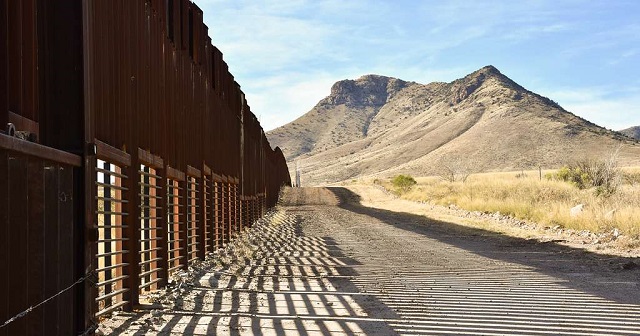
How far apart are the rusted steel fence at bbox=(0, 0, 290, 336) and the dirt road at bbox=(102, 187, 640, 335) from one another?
3.37ft

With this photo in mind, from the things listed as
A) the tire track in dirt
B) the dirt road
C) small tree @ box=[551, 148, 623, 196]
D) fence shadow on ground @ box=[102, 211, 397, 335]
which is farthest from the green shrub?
fence shadow on ground @ box=[102, 211, 397, 335]

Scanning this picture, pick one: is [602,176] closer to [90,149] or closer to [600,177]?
[600,177]

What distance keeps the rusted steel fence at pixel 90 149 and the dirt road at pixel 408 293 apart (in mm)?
1029

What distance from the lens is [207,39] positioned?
51.0 ft

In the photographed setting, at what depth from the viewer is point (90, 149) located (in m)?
5.66

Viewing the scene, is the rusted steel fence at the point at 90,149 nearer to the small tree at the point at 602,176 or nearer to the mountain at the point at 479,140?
the small tree at the point at 602,176

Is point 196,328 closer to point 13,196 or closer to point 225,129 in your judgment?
point 13,196

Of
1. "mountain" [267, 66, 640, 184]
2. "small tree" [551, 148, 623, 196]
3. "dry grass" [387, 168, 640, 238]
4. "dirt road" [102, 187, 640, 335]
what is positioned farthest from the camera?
"mountain" [267, 66, 640, 184]

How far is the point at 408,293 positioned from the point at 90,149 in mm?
5585

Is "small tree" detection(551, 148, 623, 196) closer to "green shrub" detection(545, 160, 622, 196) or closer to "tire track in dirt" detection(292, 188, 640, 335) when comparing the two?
"green shrub" detection(545, 160, 622, 196)

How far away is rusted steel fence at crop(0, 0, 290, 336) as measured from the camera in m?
4.17

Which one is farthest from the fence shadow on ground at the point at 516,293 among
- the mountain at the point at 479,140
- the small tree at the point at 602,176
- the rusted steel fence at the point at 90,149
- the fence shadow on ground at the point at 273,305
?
the mountain at the point at 479,140

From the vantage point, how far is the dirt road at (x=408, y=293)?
7207mm

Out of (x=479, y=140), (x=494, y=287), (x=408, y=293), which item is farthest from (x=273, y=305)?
(x=479, y=140)
